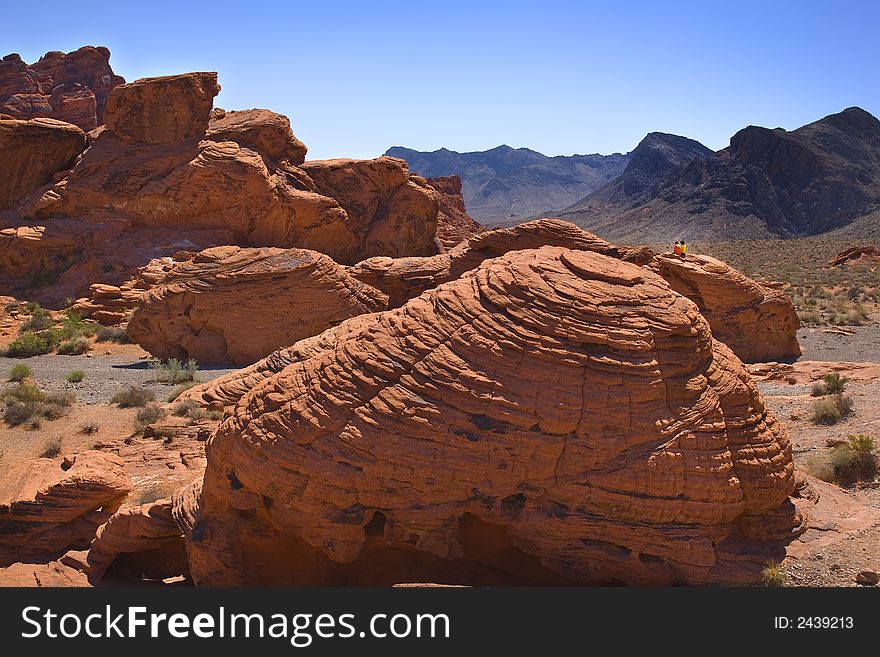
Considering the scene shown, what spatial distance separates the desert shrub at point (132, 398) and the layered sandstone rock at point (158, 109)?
677 inches

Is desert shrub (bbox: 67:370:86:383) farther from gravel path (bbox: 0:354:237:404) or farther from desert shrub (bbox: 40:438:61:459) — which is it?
desert shrub (bbox: 40:438:61:459)

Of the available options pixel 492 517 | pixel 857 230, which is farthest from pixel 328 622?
pixel 857 230

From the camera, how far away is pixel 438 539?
584cm

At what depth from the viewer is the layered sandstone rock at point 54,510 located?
26.3ft

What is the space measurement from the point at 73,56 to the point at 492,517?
5550cm

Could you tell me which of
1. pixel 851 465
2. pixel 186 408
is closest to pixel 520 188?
pixel 186 408

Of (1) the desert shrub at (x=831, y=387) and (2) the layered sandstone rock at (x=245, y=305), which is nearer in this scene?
(1) the desert shrub at (x=831, y=387)

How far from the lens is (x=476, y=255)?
48.5 ft

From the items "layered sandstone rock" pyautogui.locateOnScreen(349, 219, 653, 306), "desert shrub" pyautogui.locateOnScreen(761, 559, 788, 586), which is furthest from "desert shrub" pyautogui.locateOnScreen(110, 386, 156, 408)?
"desert shrub" pyautogui.locateOnScreen(761, 559, 788, 586)

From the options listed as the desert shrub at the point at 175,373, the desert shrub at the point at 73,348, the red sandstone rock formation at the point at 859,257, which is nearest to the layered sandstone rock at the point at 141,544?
the desert shrub at the point at 175,373

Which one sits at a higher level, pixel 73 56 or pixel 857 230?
pixel 73 56

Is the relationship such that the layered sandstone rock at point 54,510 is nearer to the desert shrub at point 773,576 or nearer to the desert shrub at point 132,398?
the desert shrub at point 132,398

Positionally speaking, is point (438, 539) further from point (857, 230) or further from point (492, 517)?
point (857, 230)

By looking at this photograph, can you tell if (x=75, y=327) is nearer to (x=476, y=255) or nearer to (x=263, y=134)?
(x=263, y=134)
